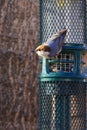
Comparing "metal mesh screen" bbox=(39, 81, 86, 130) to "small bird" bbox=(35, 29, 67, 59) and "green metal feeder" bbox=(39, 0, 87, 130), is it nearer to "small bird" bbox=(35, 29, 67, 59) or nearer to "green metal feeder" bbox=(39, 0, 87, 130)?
"green metal feeder" bbox=(39, 0, 87, 130)

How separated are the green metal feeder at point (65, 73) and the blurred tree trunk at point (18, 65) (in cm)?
134

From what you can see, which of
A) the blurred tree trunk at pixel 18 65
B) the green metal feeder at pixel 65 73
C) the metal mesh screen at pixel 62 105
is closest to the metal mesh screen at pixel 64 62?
the green metal feeder at pixel 65 73

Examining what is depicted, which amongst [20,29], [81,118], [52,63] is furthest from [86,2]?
[20,29]

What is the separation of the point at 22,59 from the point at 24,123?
2.40 feet

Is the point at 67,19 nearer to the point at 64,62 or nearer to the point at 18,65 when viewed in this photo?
the point at 64,62

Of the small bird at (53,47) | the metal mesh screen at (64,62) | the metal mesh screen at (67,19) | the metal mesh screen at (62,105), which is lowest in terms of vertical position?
the metal mesh screen at (62,105)

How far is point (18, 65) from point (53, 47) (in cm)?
190

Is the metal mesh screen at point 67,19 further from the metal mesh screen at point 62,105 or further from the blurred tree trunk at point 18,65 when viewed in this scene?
the blurred tree trunk at point 18,65

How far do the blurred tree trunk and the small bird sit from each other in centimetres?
174

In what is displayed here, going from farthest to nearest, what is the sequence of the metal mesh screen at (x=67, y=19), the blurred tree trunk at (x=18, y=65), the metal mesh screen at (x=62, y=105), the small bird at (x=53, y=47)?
the blurred tree trunk at (x=18, y=65) < the metal mesh screen at (x=67, y=19) < the metal mesh screen at (x=62, y=105) < the small bird at (x=53, y=47)

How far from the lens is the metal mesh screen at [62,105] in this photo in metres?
3.35

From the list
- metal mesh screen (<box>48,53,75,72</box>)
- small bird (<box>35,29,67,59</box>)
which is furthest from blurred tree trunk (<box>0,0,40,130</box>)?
small bird (<box>35,29,67,59</box>)

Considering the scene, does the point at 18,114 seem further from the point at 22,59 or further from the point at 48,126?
the point at 48,126

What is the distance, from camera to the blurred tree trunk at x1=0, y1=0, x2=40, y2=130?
4922mm
